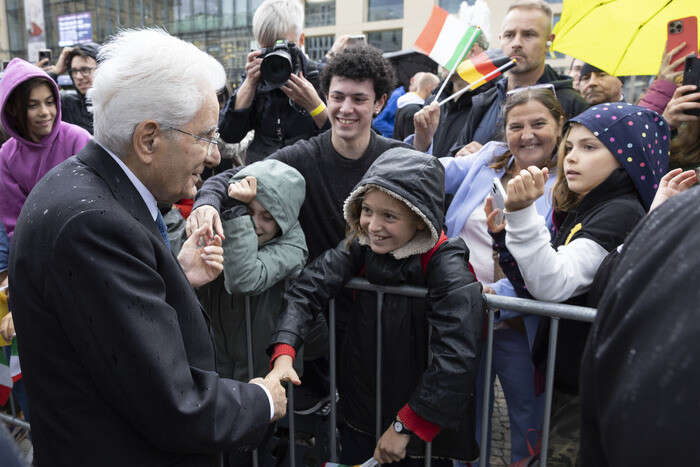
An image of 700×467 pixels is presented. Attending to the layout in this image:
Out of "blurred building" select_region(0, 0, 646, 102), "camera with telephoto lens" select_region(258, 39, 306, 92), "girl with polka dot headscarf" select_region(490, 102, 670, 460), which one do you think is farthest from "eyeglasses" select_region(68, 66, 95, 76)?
"blurred building" select_region(0, 0, 646, 102)

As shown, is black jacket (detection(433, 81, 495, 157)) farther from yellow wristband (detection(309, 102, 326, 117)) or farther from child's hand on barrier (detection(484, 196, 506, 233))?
child's hand on barrier (detection(484, 196, 506, 233))

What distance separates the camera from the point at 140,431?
1.34 metres

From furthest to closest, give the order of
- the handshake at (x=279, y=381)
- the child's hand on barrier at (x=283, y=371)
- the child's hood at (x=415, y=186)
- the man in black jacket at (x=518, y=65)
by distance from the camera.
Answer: the man in black jacket at (x=518, y=65) < the child's hood at (x=415, y=186) < the child's hand on barrier at (x=283, y=371) < the handshake at (x=279, y=381)

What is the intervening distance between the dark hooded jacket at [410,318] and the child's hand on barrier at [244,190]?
403 mm

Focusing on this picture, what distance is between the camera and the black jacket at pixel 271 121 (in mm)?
3016

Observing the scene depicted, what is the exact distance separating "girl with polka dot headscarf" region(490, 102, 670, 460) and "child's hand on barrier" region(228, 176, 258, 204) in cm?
107

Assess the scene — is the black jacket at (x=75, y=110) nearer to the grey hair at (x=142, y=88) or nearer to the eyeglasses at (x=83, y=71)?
the eyeglasses at (x=83, y=71)

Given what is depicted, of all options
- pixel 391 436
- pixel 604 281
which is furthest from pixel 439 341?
pixel 604 281

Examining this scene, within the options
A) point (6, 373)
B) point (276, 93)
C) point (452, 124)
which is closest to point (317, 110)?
point (276, 93)

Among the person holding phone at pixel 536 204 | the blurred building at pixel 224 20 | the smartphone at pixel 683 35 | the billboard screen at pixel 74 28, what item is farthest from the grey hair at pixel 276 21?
the billboard screen at pixel 74 28

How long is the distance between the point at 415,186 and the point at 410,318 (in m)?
0.52

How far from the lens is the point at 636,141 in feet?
6.71

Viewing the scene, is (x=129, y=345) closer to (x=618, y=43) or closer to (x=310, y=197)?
(x=310, y=197)

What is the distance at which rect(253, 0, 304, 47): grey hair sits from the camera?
3031 millimetres
